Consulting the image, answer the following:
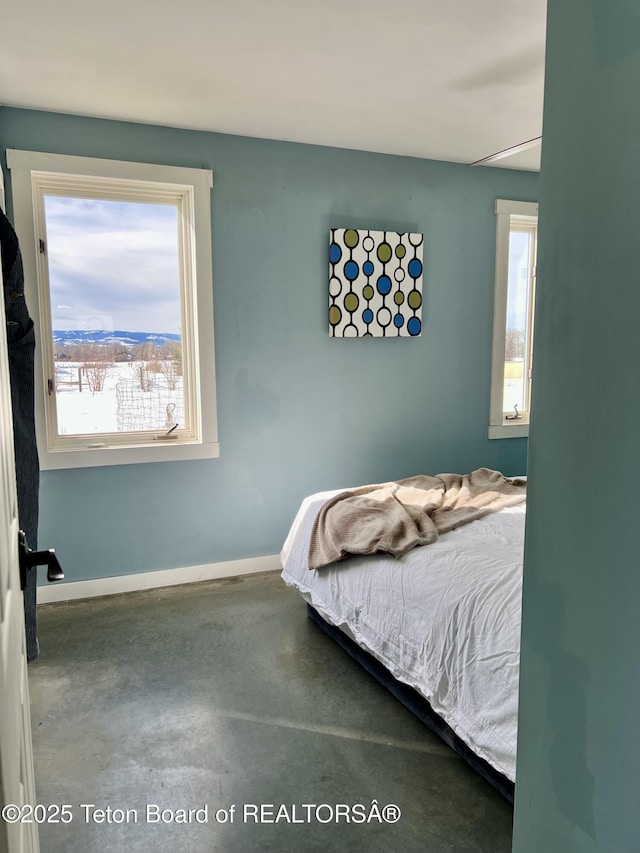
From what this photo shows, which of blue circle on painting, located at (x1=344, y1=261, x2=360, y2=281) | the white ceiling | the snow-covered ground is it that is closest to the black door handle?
the white ceiling

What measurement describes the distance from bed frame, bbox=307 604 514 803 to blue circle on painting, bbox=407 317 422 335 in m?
1.94

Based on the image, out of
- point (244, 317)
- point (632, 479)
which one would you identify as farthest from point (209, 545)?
point (632, 479)

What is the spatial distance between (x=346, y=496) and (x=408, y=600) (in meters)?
0.85

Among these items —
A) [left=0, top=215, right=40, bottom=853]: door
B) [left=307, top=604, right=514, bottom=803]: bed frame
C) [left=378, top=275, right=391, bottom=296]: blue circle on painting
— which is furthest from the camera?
[left=378, top=275, right=391, bottom=296]: blue circle on painting

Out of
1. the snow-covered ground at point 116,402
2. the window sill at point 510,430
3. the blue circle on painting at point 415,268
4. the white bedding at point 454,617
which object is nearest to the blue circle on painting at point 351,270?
the blue circle on painting at point 415,268

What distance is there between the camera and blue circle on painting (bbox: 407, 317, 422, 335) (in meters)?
4.02

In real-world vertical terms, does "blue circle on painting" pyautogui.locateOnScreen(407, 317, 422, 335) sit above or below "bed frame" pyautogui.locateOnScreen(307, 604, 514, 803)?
above

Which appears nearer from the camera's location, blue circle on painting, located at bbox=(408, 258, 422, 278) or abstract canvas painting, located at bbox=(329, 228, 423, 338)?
abstract canvas painting, located at bbox=(329, 228, 423, 338)

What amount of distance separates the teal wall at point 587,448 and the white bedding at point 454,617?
929 millimetres

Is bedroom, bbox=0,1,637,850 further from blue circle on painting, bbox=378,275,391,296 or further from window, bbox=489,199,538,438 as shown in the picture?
blue circle on painting, bbox=378,275,391,296

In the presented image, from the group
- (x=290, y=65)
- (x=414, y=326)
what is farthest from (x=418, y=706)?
(x=290, y=65)

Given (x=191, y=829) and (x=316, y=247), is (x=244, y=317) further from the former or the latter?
(x=191, y=829)

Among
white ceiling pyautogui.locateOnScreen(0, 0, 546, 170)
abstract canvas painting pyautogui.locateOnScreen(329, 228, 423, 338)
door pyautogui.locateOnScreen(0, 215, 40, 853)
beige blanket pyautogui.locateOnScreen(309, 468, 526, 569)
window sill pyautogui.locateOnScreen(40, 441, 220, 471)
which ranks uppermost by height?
white ceiling pyautogui.locateOnScreen(0, 0, 546, 170)

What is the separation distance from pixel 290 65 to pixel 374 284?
1.51 m
